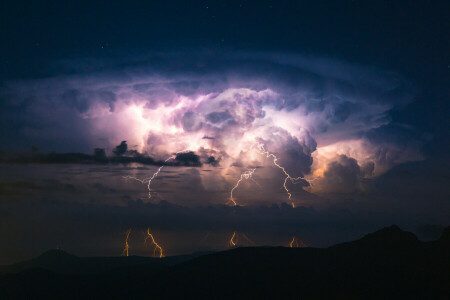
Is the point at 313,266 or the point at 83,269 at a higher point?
the point at 83,269

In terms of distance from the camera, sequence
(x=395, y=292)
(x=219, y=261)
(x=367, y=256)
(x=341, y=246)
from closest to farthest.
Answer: (x=395, y=292) < (x=367, y=256) < (x=341, y=246) < (x=219, y=261)

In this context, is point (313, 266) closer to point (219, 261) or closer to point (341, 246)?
point (341, 246)

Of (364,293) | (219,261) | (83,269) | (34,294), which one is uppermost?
(83,269)

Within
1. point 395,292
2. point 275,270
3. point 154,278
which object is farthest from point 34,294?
point 395,292

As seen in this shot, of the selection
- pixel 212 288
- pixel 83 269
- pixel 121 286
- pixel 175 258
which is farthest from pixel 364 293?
pixel 83 269

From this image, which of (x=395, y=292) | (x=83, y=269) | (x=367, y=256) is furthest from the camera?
(x=83, y=269)

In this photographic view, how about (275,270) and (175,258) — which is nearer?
(275,270)
